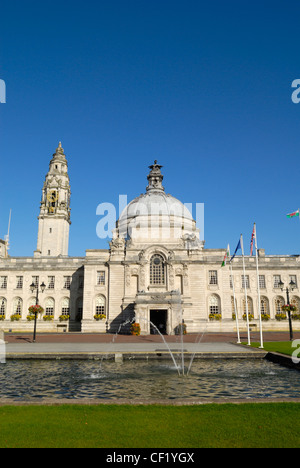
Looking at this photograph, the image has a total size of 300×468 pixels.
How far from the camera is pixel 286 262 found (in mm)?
59469

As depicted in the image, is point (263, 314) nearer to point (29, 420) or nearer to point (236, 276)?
point (236, 276)

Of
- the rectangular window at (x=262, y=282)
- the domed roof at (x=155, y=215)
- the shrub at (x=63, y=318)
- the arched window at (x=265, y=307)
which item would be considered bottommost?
the shrub at (x=63, y=318)

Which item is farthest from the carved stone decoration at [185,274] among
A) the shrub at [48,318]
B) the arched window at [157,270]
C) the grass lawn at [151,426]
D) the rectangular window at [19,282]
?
the grass lawn at [151,426]

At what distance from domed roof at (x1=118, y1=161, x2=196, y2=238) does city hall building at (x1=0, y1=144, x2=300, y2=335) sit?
0.34m

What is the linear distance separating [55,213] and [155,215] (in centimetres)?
2364

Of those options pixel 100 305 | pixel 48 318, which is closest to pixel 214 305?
pixel 100 305

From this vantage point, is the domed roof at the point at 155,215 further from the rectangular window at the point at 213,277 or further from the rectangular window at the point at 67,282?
the rectangular window at the point at 67,282

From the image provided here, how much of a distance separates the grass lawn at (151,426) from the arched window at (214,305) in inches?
1754

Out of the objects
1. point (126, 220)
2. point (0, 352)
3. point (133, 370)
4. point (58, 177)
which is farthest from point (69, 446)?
point (58, 177)

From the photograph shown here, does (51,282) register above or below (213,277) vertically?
below

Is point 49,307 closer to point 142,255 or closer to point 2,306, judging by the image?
point 2,306

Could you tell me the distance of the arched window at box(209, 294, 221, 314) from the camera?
53.4 m

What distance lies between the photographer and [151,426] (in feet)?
25.7

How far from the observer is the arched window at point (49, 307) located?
193 ft
